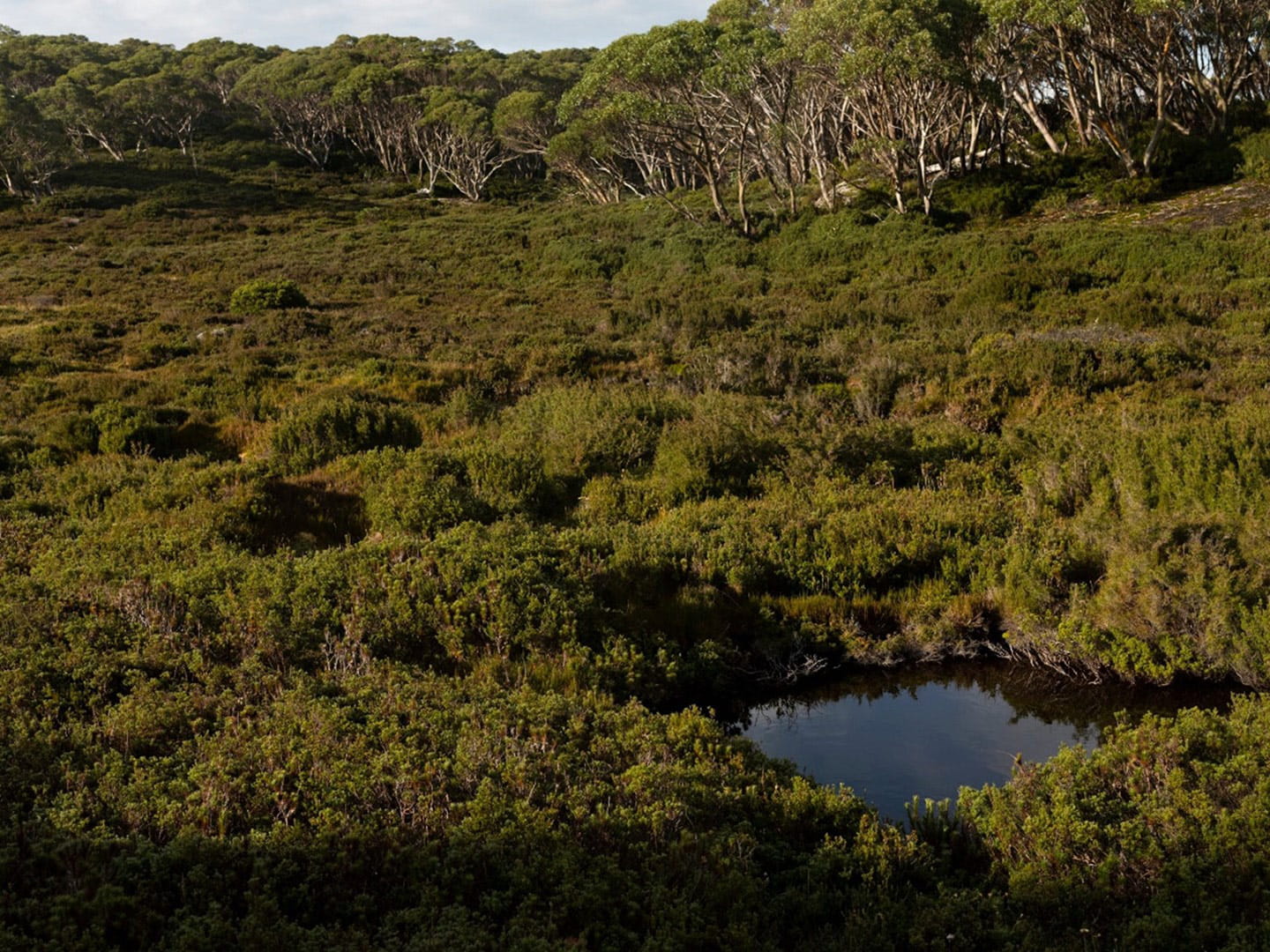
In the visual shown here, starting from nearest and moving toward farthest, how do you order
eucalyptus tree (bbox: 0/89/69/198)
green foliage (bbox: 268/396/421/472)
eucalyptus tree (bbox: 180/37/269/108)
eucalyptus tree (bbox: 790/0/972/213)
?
green foliage (bbox: 268/396/421/472) < eucalyptus tree (bbox: 790/0/972/213) < eucalyptus tree (bbox: 0/89/69/198) < eucalyptus tree (bbox: 180/37/269/108)

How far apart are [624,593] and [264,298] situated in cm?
2104

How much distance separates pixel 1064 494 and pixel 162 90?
84.9 metres

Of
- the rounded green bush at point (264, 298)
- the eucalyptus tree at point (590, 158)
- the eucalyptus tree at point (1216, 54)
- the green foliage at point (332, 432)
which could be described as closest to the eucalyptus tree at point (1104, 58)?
the eucalyptus tree at point (1216, 54)

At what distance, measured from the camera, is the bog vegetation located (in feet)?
12.2

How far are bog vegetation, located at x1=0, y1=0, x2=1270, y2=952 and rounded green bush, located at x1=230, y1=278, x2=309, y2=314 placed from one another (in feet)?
0.77

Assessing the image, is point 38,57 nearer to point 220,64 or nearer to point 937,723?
point 220,64

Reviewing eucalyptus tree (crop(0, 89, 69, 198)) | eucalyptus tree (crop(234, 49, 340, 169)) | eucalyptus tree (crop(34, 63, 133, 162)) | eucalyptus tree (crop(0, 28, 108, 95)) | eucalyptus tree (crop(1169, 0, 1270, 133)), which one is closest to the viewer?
eucalyptus tree (crop(1169, 0, 1270, 133))

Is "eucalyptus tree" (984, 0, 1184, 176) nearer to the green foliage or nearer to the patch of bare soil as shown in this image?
the patch of bare soil

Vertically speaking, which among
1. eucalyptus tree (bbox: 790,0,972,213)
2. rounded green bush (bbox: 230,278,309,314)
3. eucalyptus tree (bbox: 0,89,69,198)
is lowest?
rounded green bush (bbox: 230,278,309,314)

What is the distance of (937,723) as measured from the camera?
593 centimetres

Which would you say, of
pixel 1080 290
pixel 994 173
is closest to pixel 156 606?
pixel 1080 290

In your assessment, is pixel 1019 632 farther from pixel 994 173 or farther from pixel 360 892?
pixel 994 173

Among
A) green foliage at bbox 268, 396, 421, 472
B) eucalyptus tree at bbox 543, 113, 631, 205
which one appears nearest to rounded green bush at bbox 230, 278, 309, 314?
green foliage at bbox 268, 396, 421, 472

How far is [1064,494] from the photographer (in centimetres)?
838
